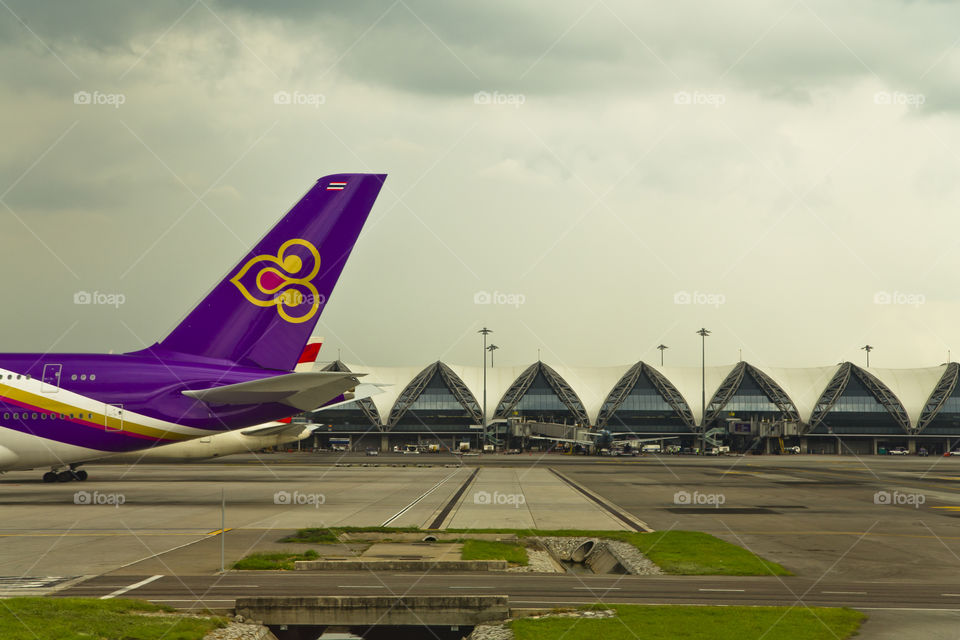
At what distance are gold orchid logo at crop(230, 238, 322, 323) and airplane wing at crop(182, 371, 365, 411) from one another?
3963 millimetres

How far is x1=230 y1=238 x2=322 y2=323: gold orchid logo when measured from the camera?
34.2 meters

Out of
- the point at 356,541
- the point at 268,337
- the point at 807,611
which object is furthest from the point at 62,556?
the point at 807,611

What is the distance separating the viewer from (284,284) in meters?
34.4

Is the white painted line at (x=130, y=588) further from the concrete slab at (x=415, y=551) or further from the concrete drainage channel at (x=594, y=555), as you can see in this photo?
the concrete drainage channel at (x=594, y=555)

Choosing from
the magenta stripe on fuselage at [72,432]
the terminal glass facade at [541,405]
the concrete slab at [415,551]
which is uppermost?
the terminal glass facade at [541,405]

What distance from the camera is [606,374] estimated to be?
6422 inches

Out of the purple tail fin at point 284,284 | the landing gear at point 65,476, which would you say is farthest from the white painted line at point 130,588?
the landing gear at point 65,476

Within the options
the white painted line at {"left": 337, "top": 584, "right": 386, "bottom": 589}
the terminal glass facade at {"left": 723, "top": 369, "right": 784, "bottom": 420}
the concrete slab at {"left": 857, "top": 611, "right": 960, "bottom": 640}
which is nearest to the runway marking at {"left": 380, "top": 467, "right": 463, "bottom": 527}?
the white painted line at {"left": 337, "top": 584, "right": 386, "bottom": 589}

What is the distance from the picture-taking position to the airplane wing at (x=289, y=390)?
29789 mm

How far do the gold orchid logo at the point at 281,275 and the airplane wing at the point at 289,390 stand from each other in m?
3.96

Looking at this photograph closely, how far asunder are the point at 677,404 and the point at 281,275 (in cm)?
13298

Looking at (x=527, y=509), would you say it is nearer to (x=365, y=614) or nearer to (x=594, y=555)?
(x=594, y=555)

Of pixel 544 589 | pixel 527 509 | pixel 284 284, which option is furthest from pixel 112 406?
pixel 544 589

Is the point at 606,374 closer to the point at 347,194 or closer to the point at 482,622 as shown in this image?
the point at 347,194
